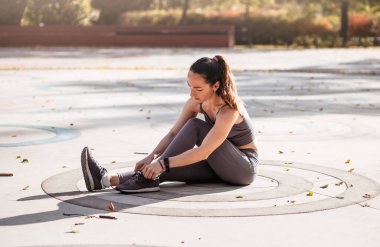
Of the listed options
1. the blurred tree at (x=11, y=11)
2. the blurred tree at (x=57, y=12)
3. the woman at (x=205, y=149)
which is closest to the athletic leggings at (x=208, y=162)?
the woman at (x=205, y=149)

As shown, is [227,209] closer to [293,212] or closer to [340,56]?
[293,212]

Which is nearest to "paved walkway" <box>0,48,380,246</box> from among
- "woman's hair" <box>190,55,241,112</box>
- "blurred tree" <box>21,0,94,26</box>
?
"woman's hair" <box>190,55,241,112</box>

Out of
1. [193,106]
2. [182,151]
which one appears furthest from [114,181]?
[193,106]

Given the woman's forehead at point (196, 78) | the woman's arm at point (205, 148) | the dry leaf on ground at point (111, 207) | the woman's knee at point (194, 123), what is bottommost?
the dry leaf on ground at point (111, 207)

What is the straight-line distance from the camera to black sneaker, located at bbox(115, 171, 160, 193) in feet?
23.0

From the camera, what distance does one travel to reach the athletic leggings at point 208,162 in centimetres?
720

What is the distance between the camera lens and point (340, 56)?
3669 centimetres

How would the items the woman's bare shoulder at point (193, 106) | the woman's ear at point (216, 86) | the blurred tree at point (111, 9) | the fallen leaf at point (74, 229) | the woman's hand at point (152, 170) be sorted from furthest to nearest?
1. the blurred tree at point (111, 9)
2. the woman's bare shoulder at point (193, 106)
3. the woman's ear at point (216, 86)
4. the woman's hand at point (152, 170)
5. the fallen leaf at point (74, 229)

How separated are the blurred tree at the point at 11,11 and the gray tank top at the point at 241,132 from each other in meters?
46.2

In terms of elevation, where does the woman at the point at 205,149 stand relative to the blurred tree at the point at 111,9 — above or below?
above

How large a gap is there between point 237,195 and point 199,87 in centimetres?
94

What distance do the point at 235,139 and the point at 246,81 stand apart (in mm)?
15137

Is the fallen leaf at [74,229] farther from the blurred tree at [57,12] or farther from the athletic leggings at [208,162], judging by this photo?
the blurred tree at [57,12]

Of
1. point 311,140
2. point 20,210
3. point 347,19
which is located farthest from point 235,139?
point 347,19
